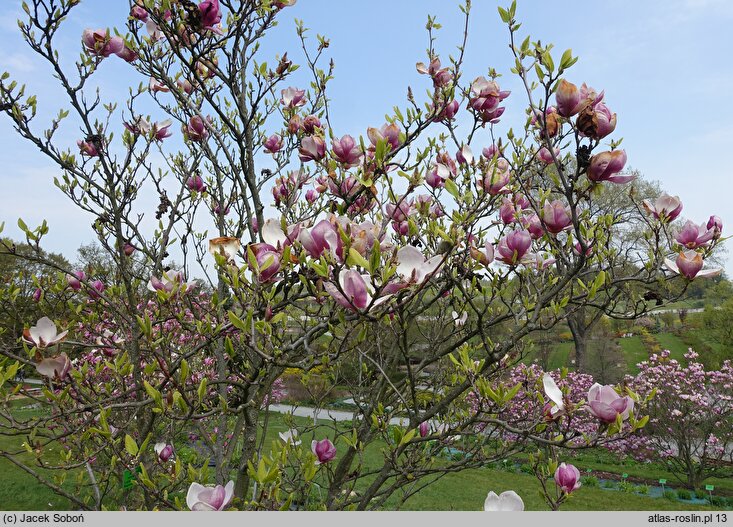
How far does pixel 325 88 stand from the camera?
3.01m

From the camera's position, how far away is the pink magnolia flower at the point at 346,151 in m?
1.79

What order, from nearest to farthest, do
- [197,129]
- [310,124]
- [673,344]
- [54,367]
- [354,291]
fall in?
[354,291]
[54,367]
[310,124]
[197,129]
[673,344]

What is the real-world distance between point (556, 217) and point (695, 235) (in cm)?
54

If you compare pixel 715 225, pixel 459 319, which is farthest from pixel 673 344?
pixel 715 225

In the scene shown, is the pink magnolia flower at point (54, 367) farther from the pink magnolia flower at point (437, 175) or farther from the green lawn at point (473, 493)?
the green lawn at point (473, 493)

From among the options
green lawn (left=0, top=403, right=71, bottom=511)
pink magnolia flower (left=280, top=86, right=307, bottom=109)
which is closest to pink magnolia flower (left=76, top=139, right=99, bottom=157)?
pink magnolia flower (left=280, top=86, right=307, bottom=109)

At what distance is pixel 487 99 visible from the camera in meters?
2.18

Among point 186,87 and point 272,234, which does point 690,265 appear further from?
point 186,87

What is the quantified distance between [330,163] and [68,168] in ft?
5.54

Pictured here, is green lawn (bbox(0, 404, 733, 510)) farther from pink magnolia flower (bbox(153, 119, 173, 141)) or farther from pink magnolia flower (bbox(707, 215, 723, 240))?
pink magnolia flower (bbox(707, 215, 723, 240))

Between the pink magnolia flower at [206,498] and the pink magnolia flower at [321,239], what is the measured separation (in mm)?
642

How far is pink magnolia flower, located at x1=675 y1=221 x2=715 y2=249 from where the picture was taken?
1.72m

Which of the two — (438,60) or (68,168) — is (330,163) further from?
(68,168)
